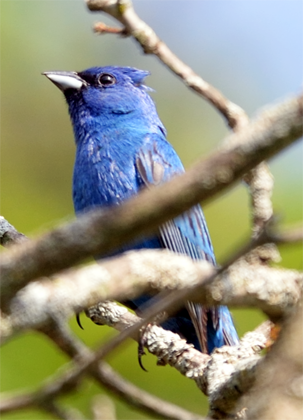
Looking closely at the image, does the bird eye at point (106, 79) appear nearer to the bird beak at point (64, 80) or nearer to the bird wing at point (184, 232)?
the bird beak at point (64, 80)

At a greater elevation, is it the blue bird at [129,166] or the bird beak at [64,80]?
the bird beak at [64,80]

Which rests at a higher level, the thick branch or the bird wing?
the thick branch

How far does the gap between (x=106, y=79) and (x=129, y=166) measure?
1.11 m

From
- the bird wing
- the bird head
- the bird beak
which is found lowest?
the bird wing

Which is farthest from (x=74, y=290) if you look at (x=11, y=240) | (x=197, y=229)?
(x=197, y=229)

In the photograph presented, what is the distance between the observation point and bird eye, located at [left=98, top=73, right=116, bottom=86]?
550cm

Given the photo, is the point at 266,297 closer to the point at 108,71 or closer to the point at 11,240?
the point at 11,240

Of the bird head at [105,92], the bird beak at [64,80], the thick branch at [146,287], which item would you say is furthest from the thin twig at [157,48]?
the thick branch at [146,287]

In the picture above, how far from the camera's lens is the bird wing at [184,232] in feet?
14.9

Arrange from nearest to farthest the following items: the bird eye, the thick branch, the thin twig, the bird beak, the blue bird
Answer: the thick branch, the thin twig, the blue bird, the bird beak, the bird eye

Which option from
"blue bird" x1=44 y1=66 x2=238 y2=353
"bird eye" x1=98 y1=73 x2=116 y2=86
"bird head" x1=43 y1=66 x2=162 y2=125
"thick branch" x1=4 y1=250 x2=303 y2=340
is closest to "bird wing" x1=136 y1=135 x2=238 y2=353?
"blue bird" x1=44 y1=66 x2=238 y2=353

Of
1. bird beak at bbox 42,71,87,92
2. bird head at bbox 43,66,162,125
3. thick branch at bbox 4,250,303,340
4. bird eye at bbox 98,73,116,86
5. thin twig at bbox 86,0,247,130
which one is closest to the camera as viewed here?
thick branch at bbox 4,250,303,340

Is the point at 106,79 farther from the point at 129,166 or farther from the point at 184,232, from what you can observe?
the point at 184,232

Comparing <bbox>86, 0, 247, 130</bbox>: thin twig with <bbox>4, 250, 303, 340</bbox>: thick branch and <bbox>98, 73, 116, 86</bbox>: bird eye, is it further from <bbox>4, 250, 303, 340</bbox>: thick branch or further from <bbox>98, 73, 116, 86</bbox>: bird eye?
<bbox>4, 250, 303, 340</bbox>: thick branch
